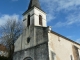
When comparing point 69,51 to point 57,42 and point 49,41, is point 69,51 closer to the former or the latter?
point 57,42

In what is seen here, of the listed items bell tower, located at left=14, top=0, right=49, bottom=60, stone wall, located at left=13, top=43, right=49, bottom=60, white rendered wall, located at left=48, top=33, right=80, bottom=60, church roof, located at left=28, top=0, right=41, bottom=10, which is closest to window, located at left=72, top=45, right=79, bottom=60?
white rendered wall, located at left=48, top=33, right=80, bottom=60

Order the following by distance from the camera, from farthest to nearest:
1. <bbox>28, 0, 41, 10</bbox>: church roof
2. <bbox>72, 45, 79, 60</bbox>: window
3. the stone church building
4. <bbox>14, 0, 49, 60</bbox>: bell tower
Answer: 1. <bbox>28, 0, 41, 10</bbox>: church roof
2. <bbox>72, 45, 79, 60</bbox>: window
3. <bbox>14, 0, 49, 60</bbox>: bell tower
4. the stone church building

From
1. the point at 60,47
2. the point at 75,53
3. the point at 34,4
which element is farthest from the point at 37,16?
the point at 75,53

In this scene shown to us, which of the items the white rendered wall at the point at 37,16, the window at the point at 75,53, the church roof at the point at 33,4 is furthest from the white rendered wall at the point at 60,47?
the church roof at the point at 33,4

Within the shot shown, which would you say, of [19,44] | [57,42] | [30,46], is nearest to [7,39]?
[19,44]

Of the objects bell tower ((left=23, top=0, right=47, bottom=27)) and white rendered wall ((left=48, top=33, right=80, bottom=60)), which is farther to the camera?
bell tower ((left=23, top=0, right=47, bottom=27))

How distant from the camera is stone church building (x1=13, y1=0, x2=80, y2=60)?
20828mm

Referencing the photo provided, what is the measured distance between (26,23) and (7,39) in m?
7.62

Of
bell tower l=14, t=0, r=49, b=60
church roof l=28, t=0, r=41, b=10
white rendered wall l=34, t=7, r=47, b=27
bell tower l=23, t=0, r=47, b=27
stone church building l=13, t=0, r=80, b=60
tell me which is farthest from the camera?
church roof l=28, t=0, r=41, b=10

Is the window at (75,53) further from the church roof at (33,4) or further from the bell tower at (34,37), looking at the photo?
the church roof at (33,4)

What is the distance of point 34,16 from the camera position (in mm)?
23984

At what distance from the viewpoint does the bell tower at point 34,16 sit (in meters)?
24.0

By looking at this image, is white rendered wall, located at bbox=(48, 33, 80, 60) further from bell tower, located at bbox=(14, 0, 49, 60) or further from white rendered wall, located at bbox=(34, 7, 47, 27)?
white rendered wall, located at bbox=(34, 7, 47, 27)

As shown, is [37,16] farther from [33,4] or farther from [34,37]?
[34,37]
